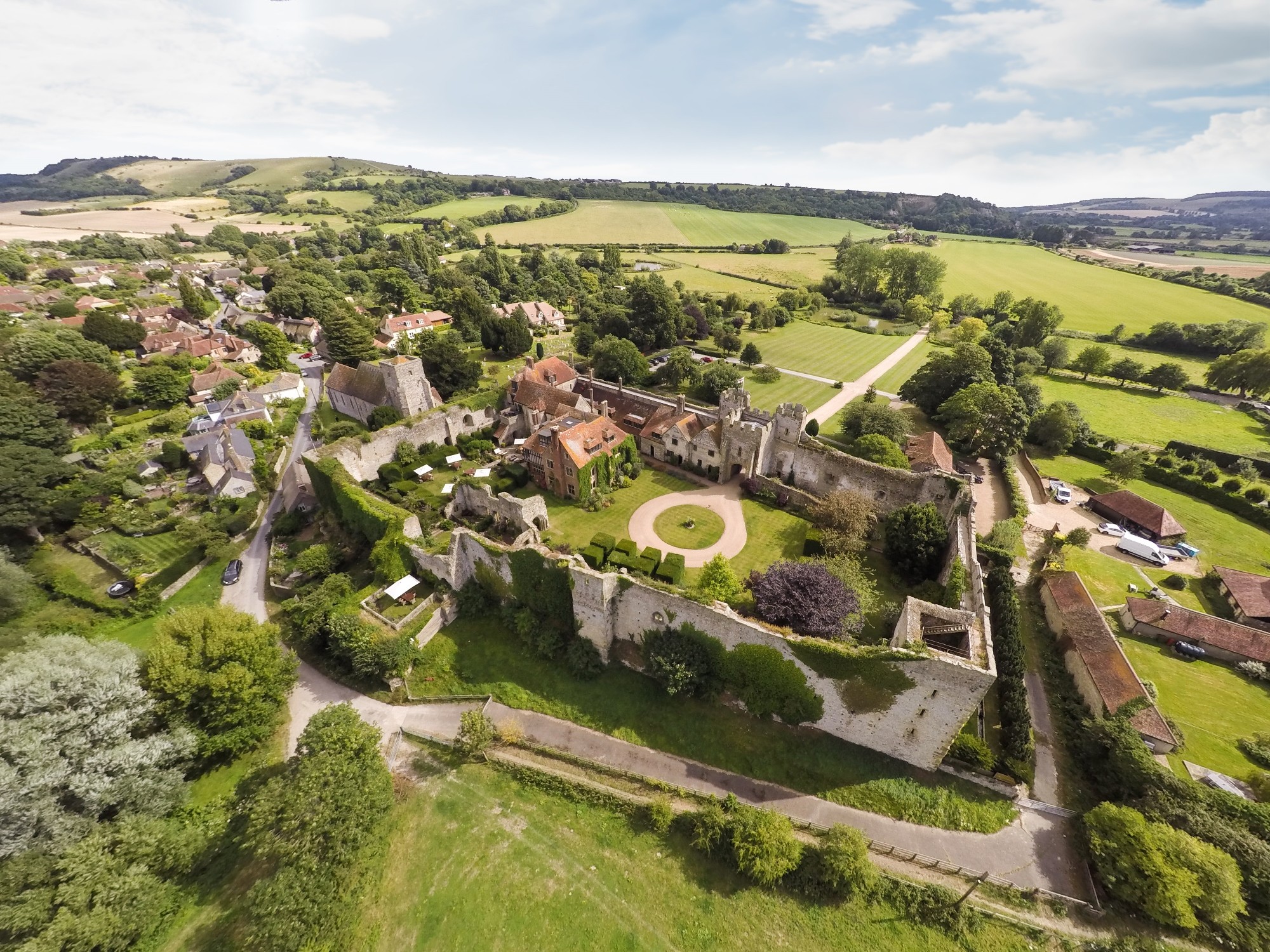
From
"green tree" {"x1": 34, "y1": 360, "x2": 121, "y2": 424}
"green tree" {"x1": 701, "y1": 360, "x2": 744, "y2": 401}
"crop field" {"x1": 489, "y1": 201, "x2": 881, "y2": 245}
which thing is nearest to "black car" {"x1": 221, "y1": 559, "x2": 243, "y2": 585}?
"green tree" {"x1": 34, "y1": 360, "x2": 121, "y2": 424}

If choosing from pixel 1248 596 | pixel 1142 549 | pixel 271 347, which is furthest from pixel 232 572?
pixel 1248 596

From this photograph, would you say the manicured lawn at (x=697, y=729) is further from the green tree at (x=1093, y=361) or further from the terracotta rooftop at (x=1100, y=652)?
the green tree at (x=1093, y=361)

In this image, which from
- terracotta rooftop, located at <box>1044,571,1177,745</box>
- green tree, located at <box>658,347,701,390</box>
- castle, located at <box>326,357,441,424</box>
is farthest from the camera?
green tree, located at <box>658,347,701,390</box>

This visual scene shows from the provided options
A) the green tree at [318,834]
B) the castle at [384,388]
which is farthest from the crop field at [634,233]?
the green tree at [318,834]

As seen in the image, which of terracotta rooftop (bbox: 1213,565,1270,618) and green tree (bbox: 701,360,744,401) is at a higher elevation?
green tree (bbox: 701,360,744,401)

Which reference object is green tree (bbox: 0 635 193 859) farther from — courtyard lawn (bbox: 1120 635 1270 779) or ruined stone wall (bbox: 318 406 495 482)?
courtyard lawn (bbox: 1120 635 1270 779)

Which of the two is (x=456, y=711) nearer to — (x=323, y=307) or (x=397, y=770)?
(x=397, y=770)
